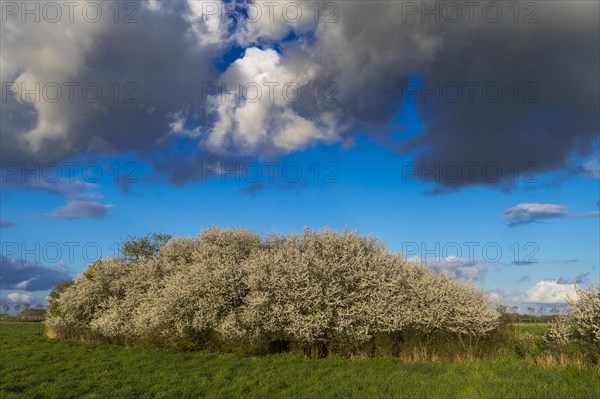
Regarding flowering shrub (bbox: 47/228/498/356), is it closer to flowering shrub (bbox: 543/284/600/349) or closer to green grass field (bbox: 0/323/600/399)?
green grass field (bbox: 0/323/600/399)

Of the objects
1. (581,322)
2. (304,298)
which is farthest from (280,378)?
(581,322)

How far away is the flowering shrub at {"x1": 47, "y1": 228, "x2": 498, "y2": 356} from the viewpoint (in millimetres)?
24438

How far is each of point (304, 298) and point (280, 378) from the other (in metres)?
6.84

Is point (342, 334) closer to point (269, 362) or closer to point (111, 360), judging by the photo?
point (269, 362)

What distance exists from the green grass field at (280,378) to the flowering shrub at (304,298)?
1.87m

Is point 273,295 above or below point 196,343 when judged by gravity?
above

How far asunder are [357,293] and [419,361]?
4.79 m

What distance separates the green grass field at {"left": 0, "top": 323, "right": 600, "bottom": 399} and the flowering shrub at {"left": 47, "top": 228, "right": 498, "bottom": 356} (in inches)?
73.6

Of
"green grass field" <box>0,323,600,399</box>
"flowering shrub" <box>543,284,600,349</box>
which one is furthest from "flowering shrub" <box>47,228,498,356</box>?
"flowering shrub" <box>543,284,600,349</box>

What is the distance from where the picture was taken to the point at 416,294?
2552 cm

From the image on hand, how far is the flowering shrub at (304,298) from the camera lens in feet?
80.2

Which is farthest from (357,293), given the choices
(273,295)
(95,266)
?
(95,266)

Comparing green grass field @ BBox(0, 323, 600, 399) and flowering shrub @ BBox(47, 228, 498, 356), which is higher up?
flowering shrub @ BBox(47, 228, 498, 356)

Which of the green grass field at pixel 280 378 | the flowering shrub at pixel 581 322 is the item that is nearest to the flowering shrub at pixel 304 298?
the green grass field at pixel 280 378
